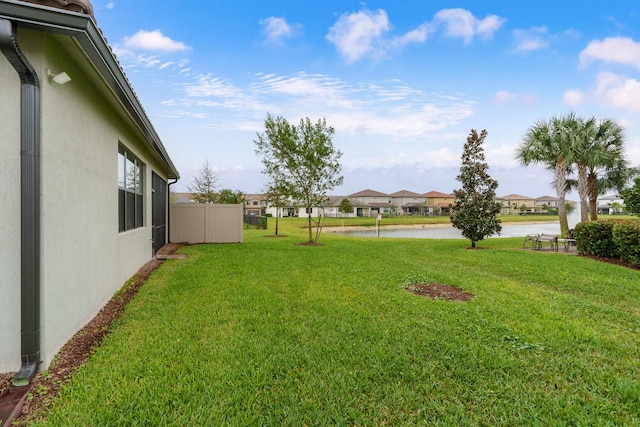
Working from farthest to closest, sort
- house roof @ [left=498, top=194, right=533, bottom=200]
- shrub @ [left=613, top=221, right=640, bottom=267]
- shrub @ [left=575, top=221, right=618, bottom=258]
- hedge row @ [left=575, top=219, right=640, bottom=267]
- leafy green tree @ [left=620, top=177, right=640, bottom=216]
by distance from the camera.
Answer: house roof @ [left=498, top=194, right=533, bottom=200] < leafy green tree @ [left=620, top=177, right=640, bottom=216] < shrub @ [left=575, top=221, right=618, bottom=258] < hedge row @ [left=575, top=219, right=640, bottom=267] < shrub @ [left=613, top=221, right=640, bottom=267]

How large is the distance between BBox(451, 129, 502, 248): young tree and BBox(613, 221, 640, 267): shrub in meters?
3.88

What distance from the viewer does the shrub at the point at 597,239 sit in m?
9.42

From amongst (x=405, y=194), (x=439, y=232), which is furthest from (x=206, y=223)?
(x=405, y=194)

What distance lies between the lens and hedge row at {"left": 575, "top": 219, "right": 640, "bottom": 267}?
8.25 m

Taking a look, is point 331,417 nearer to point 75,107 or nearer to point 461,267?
point 75,107

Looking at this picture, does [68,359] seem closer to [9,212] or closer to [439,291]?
[9,212]

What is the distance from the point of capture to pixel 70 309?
11.0 ft

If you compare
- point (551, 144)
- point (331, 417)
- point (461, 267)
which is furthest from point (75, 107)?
point (551, 144)

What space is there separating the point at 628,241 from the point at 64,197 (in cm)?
1192

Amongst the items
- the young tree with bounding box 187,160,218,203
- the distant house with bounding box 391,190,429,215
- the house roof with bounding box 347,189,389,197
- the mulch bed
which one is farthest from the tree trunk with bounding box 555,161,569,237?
the house roof with bounding box 347,189,389,197

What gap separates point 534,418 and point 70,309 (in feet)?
14.2

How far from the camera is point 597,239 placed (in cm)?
979

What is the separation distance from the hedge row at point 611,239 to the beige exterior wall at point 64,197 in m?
11.6

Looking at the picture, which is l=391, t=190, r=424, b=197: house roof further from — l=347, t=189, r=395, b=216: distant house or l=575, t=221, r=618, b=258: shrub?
l=575, t=221, r=618, b=258: shrub
